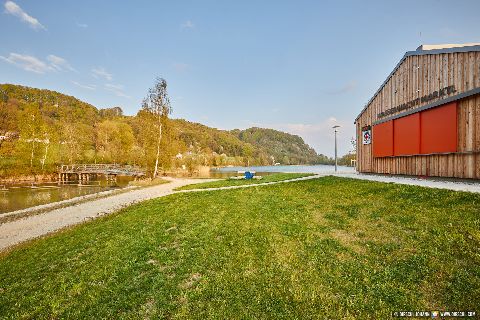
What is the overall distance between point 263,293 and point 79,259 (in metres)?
6.37

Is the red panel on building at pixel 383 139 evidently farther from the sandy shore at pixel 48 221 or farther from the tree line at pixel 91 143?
the tree line at pixel 91 143

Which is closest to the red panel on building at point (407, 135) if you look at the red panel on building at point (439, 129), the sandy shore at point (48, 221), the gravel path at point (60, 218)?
the red panel on building at point (439, 129)

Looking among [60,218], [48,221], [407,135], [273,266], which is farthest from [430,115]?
[48,221]

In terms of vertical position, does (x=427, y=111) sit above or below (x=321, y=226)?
above

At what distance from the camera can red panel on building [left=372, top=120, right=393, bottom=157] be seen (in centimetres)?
1874

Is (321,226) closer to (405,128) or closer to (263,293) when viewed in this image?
(263,293)

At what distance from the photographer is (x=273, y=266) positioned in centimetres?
618

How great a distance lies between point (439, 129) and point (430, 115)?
3.61 ft

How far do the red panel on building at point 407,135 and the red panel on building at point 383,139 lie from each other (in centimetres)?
43

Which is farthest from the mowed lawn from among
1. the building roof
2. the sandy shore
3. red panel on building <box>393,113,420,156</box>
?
the building roof

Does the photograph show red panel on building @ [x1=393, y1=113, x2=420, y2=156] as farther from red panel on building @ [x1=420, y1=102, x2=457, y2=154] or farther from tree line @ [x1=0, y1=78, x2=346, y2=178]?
tree line @ [x1=0, y1=78, x2=346, y2=178]

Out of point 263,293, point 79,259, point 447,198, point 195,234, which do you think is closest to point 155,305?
point 263,293

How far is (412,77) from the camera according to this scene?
55.0ft

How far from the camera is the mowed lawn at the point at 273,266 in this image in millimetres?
4750
